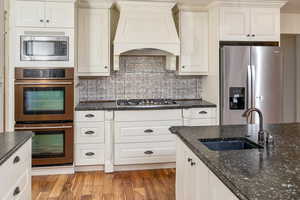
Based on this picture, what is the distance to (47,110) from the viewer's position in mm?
3680

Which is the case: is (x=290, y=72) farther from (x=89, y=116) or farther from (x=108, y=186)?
(x=108, y=186)

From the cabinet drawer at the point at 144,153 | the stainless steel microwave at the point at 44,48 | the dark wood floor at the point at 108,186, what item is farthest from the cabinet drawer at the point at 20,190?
the stainless steel microwave at the point at 44,48

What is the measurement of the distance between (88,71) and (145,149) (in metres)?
1.41

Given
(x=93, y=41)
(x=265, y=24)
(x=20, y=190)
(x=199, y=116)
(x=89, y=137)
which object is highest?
(x=265, y=24)

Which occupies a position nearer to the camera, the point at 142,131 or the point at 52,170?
the point at 52,170

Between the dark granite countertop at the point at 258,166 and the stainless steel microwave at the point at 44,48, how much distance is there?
221 cm

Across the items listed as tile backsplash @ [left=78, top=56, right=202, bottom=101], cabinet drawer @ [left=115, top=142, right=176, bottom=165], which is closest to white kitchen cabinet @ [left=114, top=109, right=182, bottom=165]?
cabinet drawer @ [left=115, top=142, right=176, bottom=165]

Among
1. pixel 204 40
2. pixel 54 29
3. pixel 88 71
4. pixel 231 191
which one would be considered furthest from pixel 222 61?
pixel 231 191

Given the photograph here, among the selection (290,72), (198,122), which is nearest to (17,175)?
(198,122)

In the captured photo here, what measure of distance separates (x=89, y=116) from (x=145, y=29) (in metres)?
1.49

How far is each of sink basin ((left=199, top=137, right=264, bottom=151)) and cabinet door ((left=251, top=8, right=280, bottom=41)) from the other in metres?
2.62

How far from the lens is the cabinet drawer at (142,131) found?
389cm

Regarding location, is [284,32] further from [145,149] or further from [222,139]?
[222,139]

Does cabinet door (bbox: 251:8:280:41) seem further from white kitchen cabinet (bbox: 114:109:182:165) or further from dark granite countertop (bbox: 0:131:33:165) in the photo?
dark granite countertop (bbox: 0:131:33:165)
